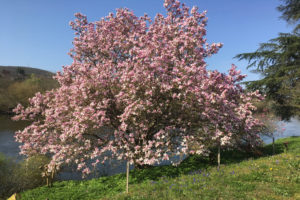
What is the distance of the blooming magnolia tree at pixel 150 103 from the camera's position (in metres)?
9.12

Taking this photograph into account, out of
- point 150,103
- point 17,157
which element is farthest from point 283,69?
point 17,157

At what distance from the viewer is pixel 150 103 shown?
882 centimetres

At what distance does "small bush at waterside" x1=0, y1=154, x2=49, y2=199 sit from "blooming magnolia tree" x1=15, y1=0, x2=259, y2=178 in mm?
1885

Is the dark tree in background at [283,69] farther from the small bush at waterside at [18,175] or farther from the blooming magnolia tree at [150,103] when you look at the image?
the small bush at waterside at [18,175]

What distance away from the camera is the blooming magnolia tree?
9.12 meters

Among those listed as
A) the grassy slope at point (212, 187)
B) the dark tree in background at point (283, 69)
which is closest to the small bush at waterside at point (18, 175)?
the grassy slope at point (212, 187)

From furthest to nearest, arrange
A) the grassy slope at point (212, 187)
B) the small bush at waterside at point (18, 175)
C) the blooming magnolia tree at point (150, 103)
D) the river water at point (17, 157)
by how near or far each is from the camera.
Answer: the river water at point (17, 157), the small bush at waterside at point (18, 175), the blooming magnolia tree at point (150, 103), the grassy slope at point (212, 187)

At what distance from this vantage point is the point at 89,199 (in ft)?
30.4

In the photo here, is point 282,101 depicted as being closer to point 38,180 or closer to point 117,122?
point 117,122

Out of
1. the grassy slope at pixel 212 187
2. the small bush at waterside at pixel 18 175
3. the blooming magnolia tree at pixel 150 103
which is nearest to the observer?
the grassy slope at pixel 212 187

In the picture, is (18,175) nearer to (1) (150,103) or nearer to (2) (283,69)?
(1) (150,103)

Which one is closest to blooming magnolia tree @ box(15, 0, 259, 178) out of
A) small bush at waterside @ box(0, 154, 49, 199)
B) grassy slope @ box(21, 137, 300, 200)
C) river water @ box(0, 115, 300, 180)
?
grassy slope @ box(21, 137, 300, 200)

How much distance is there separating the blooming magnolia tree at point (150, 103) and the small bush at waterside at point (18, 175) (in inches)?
74.2

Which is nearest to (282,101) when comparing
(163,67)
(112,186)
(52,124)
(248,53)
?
(248,53)
